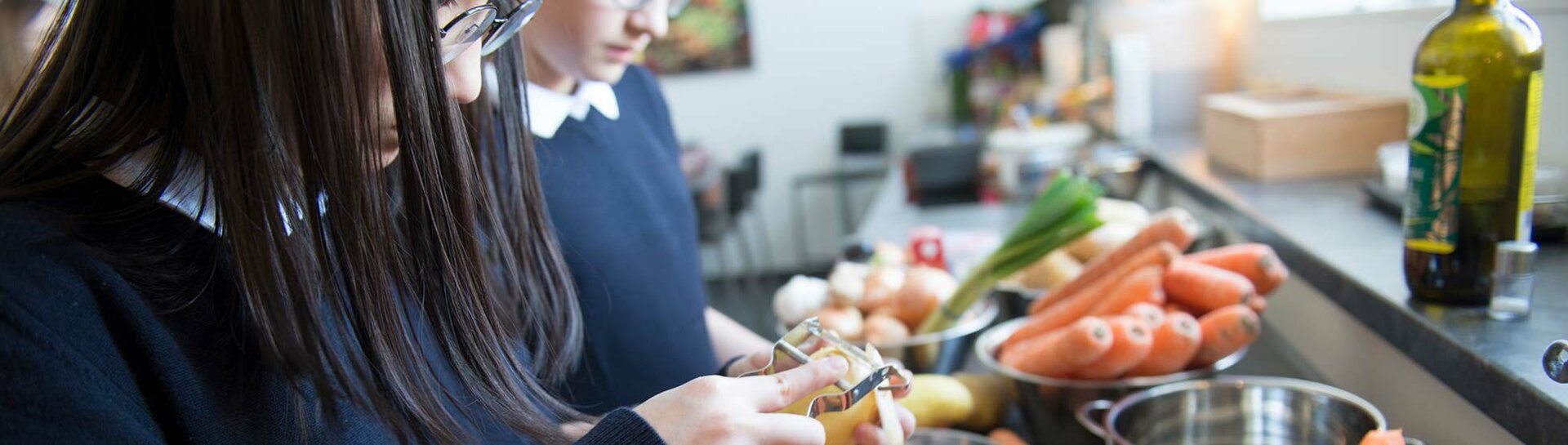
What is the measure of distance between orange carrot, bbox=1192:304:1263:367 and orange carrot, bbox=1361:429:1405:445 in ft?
0.97

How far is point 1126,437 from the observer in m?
1.12

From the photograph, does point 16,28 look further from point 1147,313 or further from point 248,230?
point 1147,313

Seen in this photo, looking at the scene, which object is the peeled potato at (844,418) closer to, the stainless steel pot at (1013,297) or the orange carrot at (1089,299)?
the orange carrot at (1089,299)

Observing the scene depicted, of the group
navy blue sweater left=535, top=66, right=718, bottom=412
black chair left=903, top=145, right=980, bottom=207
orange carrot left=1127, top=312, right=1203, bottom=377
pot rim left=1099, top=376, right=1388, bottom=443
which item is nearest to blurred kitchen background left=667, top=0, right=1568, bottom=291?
black chair left=903, top=145, right=980, bottom=207

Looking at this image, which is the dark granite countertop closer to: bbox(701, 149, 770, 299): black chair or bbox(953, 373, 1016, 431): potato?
bbox(953, 373, 1016, 431): potato

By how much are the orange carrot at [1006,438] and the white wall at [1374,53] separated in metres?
0.67

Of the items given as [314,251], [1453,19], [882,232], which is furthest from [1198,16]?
[314,251]

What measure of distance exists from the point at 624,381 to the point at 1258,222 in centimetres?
94

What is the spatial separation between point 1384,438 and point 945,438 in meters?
0.48

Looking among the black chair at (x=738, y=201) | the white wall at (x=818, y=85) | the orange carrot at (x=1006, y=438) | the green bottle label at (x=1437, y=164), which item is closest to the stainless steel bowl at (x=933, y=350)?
the orange carrot at (x=1006, y=438)

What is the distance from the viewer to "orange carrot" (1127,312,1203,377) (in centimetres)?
126

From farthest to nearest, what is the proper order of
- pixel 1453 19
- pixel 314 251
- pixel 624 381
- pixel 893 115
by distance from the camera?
pixel 893 115 < pixel 624 381 < pixel 1453 19 < pixel 314 251

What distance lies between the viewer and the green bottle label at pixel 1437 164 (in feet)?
3.16

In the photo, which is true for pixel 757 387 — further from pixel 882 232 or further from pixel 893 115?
pixel 893 115
